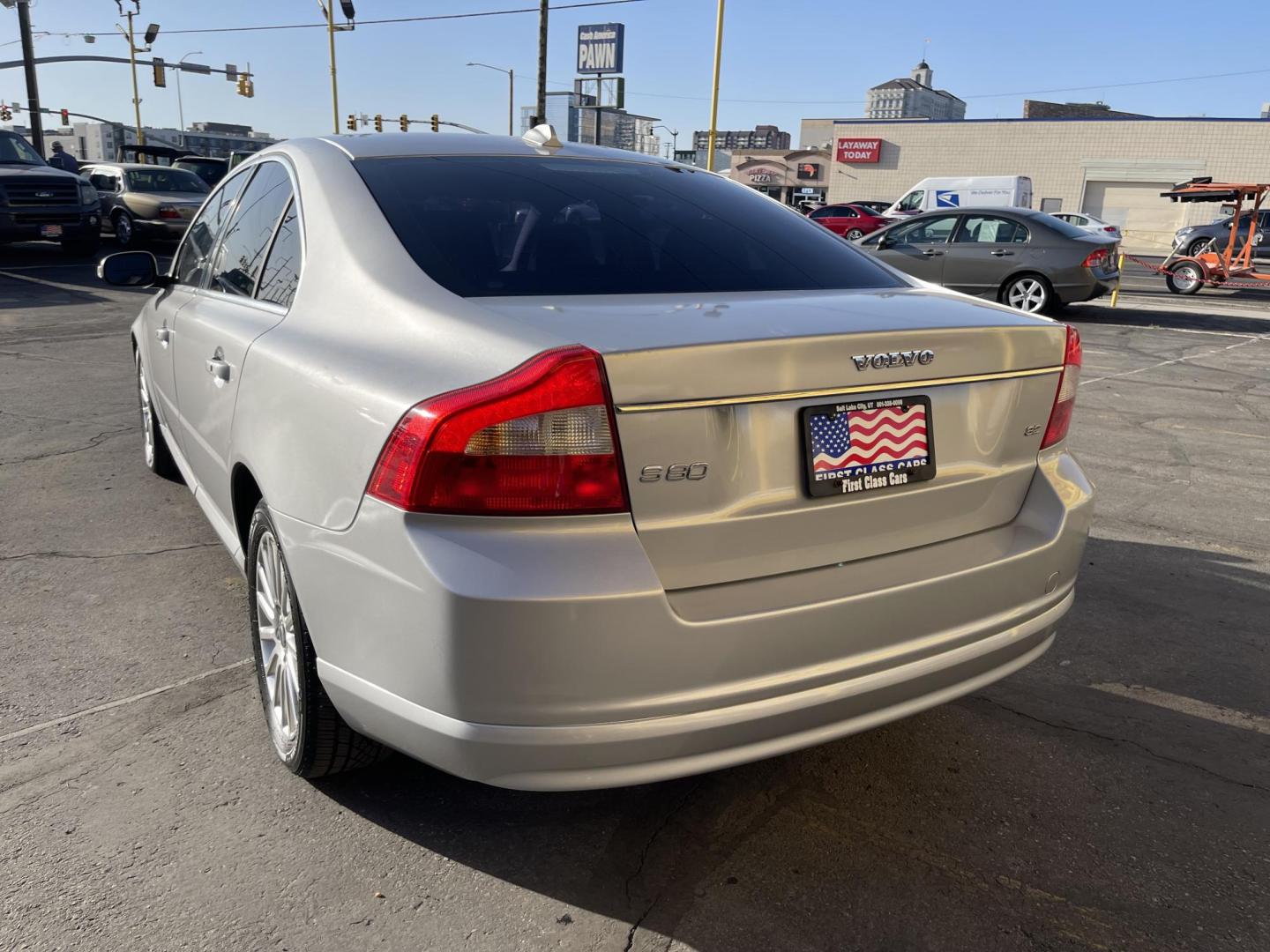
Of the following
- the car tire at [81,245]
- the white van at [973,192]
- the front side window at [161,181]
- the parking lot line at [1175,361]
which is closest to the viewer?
the parking lot line at [1175,361]

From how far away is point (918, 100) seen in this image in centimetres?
16788

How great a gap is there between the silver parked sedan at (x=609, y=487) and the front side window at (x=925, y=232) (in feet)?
41.3

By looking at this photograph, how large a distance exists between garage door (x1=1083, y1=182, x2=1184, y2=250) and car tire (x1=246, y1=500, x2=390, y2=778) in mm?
54541

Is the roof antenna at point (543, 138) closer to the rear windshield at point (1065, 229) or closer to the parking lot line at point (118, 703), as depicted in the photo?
the parking lot line at point (118, 703)

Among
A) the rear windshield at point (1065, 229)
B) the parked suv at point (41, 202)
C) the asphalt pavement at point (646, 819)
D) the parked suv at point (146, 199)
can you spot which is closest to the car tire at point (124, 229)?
the parked suv at point (146, 199)

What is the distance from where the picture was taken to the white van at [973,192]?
115 ft

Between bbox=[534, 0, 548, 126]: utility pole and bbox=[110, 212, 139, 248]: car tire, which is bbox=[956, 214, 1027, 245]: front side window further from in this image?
bbox=[534, 0, 548, 126]: utility pole

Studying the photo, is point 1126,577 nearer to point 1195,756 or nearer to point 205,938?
point 1195,756

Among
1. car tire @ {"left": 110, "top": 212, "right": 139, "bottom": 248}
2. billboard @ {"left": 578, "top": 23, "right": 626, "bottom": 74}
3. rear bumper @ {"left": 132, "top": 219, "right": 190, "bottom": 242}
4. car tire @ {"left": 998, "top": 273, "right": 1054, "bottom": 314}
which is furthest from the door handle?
billboard @ {"left": 578, "top": 23, "right": 626, "bottom": 74}

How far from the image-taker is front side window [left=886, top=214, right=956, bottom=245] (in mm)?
14609

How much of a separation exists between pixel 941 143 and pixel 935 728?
5856 centimetres

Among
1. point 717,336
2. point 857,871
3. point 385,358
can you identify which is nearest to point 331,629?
point 385,358

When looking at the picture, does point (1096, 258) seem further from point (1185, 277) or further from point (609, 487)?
point (609, 487)

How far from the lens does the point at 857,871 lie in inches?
92.0
